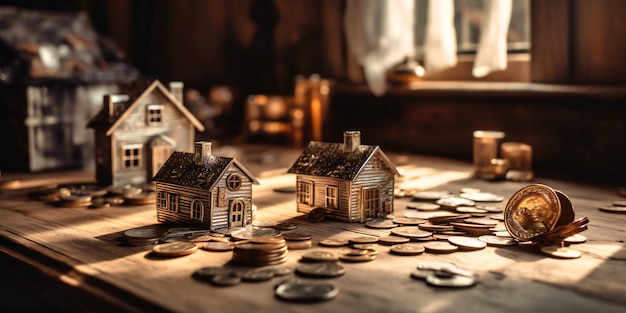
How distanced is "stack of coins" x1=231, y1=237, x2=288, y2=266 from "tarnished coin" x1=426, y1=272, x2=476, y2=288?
0.65 m

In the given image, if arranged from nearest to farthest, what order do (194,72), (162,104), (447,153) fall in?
1. (162,104)
2. (447,153)
3. (194,72)

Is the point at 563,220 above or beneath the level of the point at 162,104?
beneath

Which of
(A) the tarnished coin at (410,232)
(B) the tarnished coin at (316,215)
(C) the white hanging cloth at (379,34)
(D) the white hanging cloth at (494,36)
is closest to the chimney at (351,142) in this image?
(B) the tarnished coin at (316,215)

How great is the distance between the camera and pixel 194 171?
380cm

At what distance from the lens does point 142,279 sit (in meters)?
2.92

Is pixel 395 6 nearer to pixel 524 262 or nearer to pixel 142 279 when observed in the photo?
pixel 524 262

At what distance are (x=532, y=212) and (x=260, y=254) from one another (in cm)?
132

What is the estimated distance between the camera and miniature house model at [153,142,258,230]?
3.68m

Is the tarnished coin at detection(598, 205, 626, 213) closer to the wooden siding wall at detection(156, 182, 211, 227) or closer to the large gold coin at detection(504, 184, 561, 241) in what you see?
the large gold coin at detection(504, 184, 561, 241)

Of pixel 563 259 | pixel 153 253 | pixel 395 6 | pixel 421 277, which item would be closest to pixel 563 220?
pixel 563 259

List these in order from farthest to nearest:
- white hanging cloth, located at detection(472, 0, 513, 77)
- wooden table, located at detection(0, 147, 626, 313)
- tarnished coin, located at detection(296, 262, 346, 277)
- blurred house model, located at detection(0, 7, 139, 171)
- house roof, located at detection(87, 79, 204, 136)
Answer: white hanging cloth, located at detection(472, 0, 513, 77) → blurred house model, located at detection(0, 7, 139, 171) → house roof, located at detection(87, 79, 204, 136) → tarnished coin, located at detection(296, 262, 346, 277) → wooden table, located at detection(0, 147, 626, 313)

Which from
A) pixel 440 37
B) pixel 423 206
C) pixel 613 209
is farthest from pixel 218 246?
pixel 440 37

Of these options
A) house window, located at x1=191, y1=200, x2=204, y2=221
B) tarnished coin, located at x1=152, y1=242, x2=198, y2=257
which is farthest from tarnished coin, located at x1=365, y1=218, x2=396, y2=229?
tarnished coin, located at x1=152, y1=242, x2=198, y2=257

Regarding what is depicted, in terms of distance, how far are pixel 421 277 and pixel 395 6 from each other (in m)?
4.38
